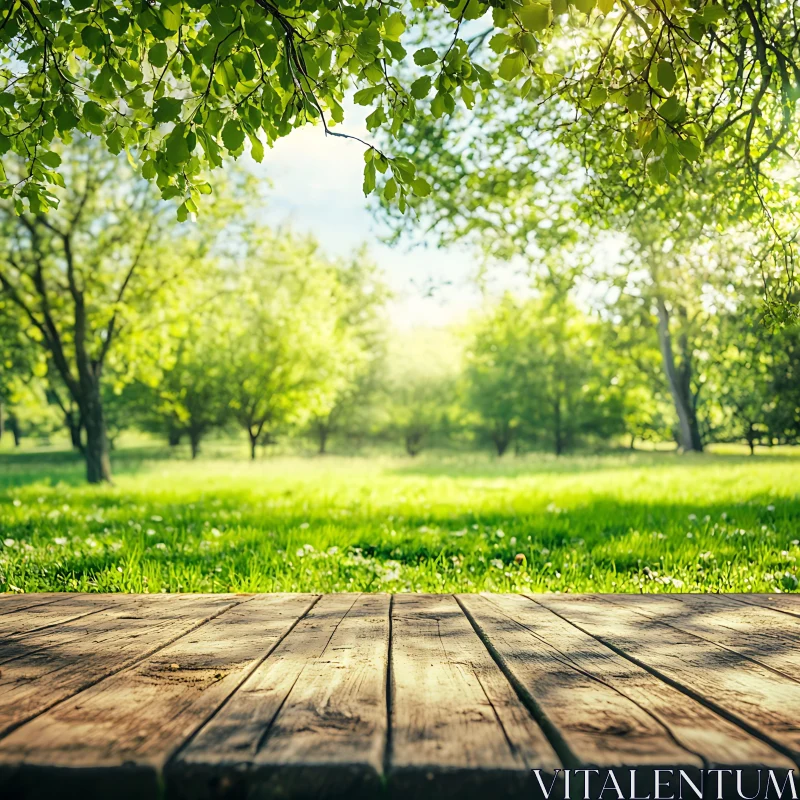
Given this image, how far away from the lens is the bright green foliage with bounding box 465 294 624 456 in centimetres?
4388

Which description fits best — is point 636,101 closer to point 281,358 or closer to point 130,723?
point 130,723

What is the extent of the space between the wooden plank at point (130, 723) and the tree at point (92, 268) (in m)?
15.4

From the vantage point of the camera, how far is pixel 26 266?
53.8 ft

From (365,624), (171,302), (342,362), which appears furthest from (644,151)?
(342,362)

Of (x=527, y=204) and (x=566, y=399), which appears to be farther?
(x=566, y=399)

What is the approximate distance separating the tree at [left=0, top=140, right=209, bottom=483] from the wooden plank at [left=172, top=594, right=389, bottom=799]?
1566 centimetres

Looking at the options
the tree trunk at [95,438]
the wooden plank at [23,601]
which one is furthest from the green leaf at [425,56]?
the tree trunk at [95,438]

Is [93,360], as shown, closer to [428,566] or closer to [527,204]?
[527,204]

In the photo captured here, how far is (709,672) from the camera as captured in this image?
212cm

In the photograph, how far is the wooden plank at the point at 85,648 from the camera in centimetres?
188

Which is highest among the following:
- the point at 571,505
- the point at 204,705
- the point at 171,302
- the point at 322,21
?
the point at 171,302

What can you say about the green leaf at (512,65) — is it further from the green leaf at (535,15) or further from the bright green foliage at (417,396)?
the bright green foliage at (417,396)

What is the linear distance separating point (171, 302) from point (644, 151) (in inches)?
634

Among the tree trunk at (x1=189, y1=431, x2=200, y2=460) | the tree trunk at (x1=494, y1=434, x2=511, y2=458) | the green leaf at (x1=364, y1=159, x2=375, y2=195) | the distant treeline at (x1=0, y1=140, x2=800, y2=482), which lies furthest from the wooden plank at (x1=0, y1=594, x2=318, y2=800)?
the tree trunk at (x1=494, y1=434, x2=511, y2=458)
